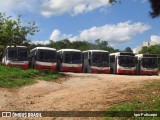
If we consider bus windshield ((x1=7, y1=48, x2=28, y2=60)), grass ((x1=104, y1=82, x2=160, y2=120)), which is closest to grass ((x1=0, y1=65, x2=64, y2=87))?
grass ((x1=104, y1=82, x2=160, y2=120))

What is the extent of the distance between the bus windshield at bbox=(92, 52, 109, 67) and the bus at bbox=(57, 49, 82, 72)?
51.8 inches

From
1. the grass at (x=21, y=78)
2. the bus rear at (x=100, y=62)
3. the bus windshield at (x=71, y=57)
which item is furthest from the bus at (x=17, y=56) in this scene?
the grass at (x=21, y=78)

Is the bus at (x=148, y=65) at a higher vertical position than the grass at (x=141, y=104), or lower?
higher

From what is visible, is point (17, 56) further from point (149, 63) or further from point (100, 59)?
point (149, 63)

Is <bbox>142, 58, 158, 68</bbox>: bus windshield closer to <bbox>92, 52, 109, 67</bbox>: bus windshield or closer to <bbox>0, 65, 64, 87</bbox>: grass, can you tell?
<bbox>92, 52, 109, 67</bbox>: bus windshield

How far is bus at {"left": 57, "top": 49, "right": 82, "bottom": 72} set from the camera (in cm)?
3694

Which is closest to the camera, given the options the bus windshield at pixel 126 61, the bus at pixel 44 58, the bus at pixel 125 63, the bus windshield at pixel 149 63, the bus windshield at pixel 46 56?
the bus at pixel 44 58

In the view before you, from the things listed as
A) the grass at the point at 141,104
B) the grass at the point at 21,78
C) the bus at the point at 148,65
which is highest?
the bus at the point at 148,65

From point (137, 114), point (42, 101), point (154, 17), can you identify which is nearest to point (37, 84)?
point (42, 101)

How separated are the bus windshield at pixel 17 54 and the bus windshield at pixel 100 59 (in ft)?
20.7

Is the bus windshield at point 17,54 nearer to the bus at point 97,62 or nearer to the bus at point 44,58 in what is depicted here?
the bus at point 44,58

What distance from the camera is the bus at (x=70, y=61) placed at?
3694cm

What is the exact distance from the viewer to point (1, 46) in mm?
41656

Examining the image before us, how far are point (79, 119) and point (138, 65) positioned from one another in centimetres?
2978
